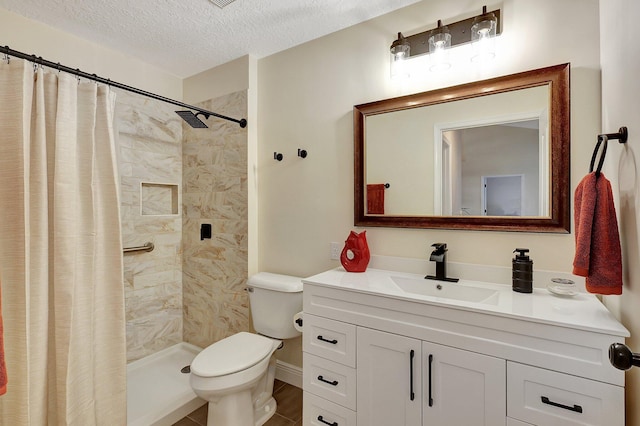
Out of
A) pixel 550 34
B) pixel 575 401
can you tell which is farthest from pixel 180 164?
pixel 575 401

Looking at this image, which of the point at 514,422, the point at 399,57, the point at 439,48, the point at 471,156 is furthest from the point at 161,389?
the point at 439,48

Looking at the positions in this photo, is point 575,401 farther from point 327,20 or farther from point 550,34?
point 327,20

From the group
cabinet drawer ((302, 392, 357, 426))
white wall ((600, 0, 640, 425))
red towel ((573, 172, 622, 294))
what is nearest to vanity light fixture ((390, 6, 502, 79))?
white wall ((600, 0, 640, 425))

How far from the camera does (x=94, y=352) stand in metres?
1.51

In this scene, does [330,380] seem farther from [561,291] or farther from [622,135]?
[622,135]

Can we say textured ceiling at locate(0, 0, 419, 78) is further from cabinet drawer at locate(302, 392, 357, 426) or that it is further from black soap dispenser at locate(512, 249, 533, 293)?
cabinet drawer at locate(302, 392, 357, 426)

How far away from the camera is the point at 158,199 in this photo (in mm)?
2662

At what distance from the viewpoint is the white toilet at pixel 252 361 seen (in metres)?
1.60

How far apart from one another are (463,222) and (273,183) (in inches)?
54.5

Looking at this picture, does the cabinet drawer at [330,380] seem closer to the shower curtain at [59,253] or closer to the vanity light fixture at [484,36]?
the shower curtain at [59,253]

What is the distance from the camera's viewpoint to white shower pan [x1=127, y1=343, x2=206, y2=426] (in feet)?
6.19

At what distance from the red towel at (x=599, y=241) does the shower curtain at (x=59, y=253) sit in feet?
6.69

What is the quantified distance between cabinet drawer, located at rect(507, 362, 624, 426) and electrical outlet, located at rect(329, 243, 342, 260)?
1135 millimetres

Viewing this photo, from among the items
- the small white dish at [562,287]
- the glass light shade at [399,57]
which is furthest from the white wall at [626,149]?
the glass light shade at [399,57]
